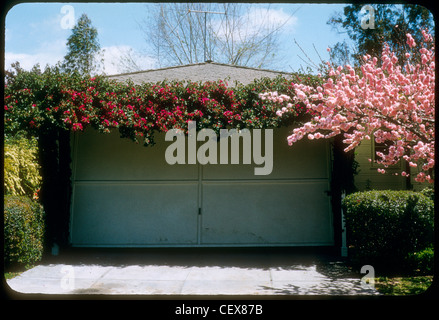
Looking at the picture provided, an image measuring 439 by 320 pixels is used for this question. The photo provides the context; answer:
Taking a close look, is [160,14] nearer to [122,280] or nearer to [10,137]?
[10,137]

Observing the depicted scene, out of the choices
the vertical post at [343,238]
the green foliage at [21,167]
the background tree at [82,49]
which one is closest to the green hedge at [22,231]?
the green foliage at [21,167]

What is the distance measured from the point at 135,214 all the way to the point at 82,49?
68.4ft

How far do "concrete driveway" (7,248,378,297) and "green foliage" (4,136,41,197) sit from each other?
4.62 feet

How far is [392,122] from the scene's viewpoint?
4863 mm

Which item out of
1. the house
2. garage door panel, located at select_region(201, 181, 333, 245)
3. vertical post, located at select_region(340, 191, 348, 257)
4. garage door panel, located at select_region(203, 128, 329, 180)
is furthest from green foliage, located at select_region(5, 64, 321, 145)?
vertical post, located at select_region(340, 191, 348, 257)

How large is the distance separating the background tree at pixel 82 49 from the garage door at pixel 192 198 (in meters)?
19.3

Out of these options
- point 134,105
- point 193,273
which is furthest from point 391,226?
point 134,105

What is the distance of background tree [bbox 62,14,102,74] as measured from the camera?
2564cm

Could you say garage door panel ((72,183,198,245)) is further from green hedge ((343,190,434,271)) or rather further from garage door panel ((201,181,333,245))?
green hedge ((343,190,434,271))

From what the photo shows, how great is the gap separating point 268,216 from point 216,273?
211cm

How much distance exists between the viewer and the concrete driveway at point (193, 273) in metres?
5.52

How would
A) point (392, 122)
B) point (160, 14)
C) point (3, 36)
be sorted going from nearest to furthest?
point (3, 36) → point (392, 122) → point (160, 14)

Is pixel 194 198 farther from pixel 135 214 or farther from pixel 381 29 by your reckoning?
pixel 381 29
